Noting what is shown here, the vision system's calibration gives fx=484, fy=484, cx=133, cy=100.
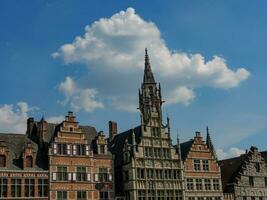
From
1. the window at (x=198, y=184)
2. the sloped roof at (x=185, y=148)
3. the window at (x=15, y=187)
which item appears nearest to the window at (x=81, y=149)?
the window at (x=15, y=187)

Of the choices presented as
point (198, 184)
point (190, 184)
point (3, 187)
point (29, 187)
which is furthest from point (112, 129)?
point (3, 187)

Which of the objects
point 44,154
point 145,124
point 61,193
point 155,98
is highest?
point 155,98

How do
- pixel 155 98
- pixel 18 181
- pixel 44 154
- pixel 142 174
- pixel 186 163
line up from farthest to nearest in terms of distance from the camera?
pixel 155 98, pixel 186 163, pixel 142 174, pixel 44 154, pixel 18 181

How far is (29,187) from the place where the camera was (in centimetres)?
4900

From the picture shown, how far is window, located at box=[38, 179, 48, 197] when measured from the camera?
49.4 m

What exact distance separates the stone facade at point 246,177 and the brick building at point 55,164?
1898cm

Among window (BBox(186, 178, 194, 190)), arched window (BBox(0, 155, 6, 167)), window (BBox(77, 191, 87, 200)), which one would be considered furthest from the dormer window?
window (BBox(186, 178, 194, 190))

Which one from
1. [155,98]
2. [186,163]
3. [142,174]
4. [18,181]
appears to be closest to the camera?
[18,181]

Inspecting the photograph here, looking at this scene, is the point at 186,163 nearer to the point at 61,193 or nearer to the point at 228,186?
the point at 228,186

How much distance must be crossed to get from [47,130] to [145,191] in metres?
13.0

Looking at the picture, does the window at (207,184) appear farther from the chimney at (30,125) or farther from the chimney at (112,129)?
the chimney at (30,125)

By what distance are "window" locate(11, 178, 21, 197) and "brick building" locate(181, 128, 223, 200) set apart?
67.4ft

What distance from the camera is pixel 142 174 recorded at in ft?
181

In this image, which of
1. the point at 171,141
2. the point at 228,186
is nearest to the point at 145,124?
the point at 171,141
